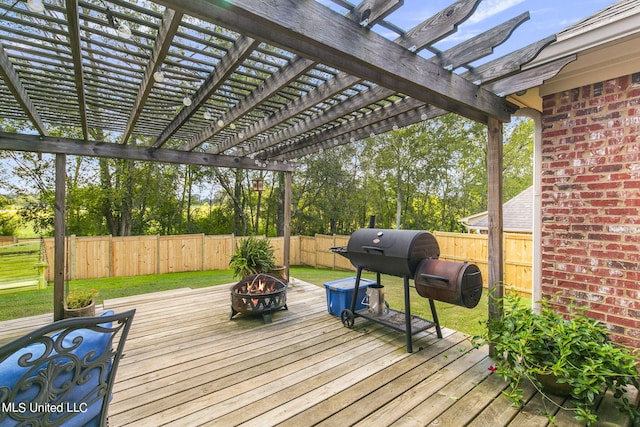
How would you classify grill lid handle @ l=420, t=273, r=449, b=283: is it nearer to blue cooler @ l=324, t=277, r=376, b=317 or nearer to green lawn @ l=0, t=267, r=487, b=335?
blue cooler @ l=324, t=277, r=376, b=317

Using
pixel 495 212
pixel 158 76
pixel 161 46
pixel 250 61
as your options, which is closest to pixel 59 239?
pixel 158 76

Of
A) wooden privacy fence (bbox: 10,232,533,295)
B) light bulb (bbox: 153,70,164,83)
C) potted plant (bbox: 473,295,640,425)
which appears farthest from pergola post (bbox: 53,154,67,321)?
potted plant (bbox: 473,295,640,425)

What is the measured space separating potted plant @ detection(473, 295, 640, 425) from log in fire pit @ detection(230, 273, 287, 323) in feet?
7.78

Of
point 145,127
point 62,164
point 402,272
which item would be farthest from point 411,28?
Result: point 62,164

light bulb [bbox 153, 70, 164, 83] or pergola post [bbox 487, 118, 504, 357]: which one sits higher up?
light bulb [bbox 153, 70, 164, 83]

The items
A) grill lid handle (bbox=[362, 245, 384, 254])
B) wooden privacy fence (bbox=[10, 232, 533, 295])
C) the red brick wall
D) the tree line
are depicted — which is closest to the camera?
the red brick wall

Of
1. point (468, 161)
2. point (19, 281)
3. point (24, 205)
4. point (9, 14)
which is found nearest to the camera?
point (9, 14)

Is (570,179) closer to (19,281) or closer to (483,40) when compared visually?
(483,40)

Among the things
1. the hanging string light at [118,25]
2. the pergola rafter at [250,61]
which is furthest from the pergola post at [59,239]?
the hanging string light at [118,25]

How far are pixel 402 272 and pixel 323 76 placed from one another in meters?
1.98

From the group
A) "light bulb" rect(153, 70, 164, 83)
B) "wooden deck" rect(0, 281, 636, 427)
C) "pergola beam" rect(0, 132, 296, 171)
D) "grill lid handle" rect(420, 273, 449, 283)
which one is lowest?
"wooden deck" rect(0, 281, 636, 427)

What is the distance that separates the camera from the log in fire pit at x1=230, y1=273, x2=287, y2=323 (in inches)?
144

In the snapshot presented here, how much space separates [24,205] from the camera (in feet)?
30.3

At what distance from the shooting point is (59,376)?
48.3 inches
